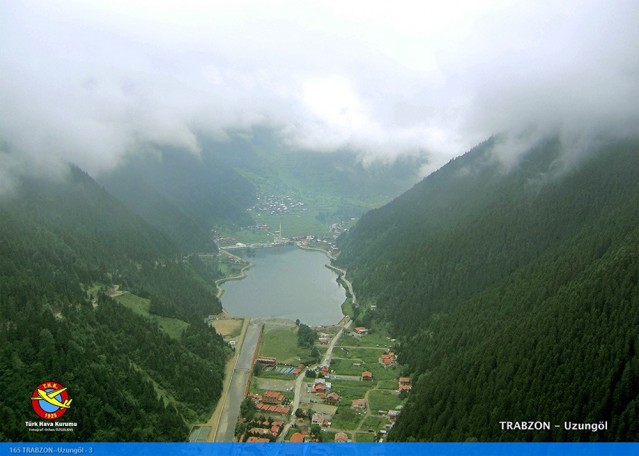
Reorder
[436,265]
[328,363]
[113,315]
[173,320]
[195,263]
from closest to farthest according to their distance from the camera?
[113,315]
[328,363]
[173,320]
[436,265]
[195,263]

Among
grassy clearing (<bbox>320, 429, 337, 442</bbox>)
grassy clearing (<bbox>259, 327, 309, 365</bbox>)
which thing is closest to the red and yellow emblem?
grassy clearing (<bbox>320, 429, 337, 442</bbox>)

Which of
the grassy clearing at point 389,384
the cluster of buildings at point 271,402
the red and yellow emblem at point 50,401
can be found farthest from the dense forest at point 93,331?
the grassy clearing at point 389,384

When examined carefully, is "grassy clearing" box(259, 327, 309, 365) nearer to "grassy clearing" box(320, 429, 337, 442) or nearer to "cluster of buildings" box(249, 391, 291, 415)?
"cluster of buildings" box(249, 391, 291, 415)

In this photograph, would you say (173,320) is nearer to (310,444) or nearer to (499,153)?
(310,444)

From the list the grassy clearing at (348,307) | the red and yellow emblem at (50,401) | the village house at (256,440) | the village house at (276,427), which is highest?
the grassy clearing at (348,307)

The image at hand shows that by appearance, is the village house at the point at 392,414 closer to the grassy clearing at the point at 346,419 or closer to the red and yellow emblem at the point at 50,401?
the grassy clearing at the point at 346,419

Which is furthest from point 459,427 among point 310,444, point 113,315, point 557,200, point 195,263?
point 195,263
